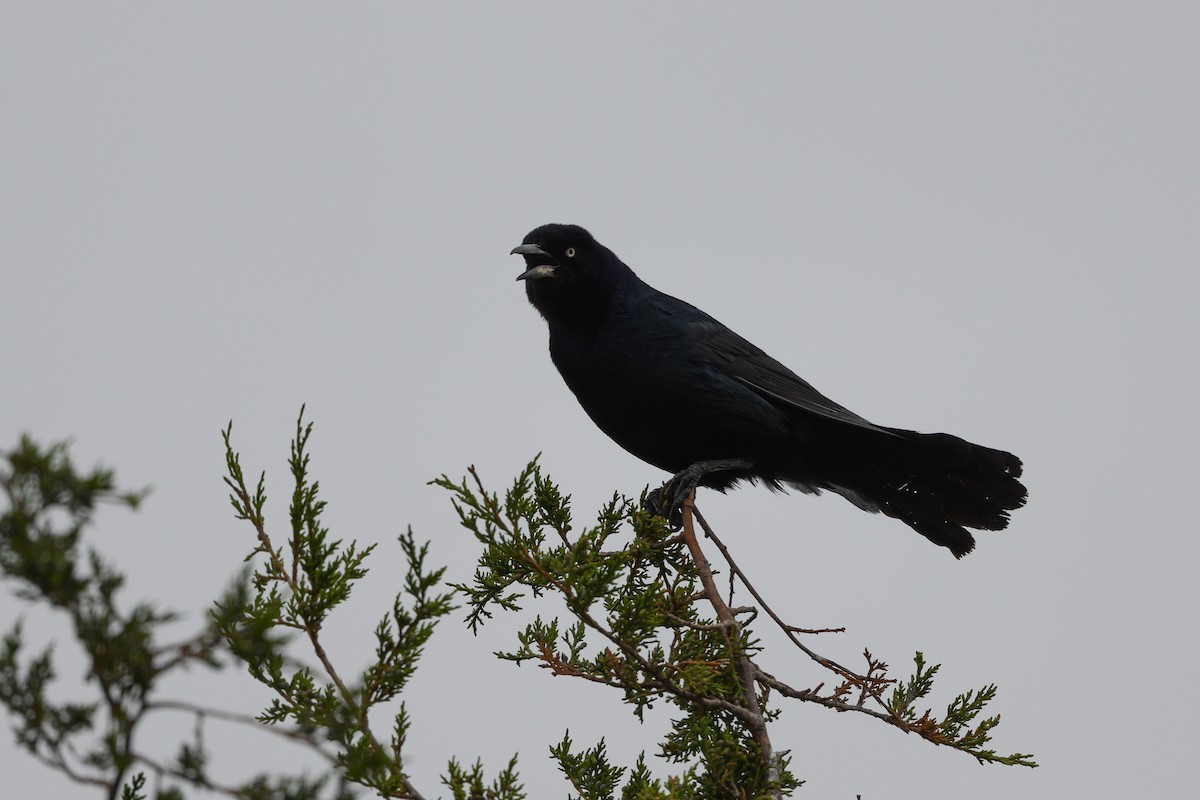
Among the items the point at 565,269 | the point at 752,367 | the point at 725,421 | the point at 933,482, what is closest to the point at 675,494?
the point at 725,421

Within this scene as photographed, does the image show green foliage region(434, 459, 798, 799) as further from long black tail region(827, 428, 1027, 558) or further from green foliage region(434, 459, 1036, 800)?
long black tail region(827, 428, 1027, 558)

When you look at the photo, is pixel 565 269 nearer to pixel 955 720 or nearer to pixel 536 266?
pixel 536 266

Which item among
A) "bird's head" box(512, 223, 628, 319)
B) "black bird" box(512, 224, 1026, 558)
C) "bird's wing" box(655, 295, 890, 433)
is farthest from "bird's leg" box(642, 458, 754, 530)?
"bird's head" box(512, 223, 628, 319)

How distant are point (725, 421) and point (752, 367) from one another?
0.50 meters

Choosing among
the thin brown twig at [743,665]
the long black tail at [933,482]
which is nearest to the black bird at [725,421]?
the long black tail at [933,482]

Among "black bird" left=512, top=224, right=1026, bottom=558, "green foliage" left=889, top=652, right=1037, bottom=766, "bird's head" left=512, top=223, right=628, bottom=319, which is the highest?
"bird's head" left=512, top=223, right=628, bottom=319

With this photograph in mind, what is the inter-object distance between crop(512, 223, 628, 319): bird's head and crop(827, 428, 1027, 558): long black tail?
1501 mm

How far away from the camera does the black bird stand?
5.46 meters

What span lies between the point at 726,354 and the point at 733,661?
8.01ft

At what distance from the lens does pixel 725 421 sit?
18.0ft

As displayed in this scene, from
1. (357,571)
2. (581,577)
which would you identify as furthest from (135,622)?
(581,577)

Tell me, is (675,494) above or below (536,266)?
below

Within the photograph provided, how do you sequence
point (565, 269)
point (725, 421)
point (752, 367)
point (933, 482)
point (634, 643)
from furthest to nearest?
point (565, 269), point (752, 367), point (933, 482), point (725, 421), point (634, 643)

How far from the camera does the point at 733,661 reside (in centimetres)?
364
